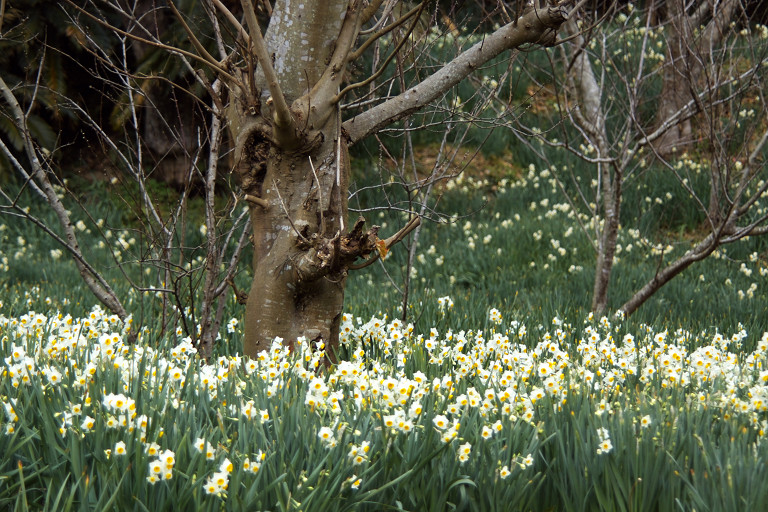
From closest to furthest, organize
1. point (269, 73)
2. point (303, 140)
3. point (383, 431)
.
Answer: point (383, 431) < point (269, 73) < point (303, 140)

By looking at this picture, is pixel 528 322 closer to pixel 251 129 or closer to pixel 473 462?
pixel 251 129

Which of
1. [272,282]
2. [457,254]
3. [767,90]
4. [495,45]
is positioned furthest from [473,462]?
[767,90]

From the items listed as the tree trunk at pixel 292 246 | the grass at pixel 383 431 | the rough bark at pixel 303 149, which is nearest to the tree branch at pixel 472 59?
the rough bark at pixel 303 149

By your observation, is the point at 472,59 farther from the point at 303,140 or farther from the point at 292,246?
the point at 292,246

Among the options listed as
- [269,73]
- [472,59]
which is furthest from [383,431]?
[472,59]

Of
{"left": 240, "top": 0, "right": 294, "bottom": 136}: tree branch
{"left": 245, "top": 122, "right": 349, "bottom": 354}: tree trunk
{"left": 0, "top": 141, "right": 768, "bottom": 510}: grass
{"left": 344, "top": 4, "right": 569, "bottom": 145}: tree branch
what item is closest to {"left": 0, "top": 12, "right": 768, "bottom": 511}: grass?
{"left": 0, "top": 141, "right": 768, "bottom": 510}: grass

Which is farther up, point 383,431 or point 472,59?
point 472,59

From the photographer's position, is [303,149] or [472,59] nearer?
[303,149]

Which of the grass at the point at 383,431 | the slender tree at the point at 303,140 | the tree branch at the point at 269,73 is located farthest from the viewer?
the slender tree at the point at 303,140

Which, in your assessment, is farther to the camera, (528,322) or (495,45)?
(528,322)

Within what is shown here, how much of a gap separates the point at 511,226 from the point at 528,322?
300 centimetres

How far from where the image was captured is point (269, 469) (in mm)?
1974

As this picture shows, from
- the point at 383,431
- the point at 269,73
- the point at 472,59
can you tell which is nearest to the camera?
the point at 383,431

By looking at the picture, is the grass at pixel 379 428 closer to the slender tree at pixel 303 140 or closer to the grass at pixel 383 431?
the grass at pixel 383 431
